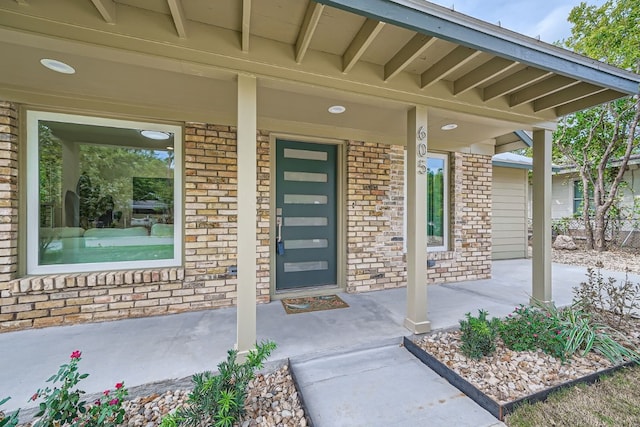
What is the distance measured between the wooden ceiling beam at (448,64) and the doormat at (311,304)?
8.53 feet

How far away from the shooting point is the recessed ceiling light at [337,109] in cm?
277

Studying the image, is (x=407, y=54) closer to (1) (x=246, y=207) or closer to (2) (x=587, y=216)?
(1) (x=246, y=207)

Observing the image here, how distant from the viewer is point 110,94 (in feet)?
8.47

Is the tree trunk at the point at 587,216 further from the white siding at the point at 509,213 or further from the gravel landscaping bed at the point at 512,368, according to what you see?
the gravel landscaping bed at the point at 512,368

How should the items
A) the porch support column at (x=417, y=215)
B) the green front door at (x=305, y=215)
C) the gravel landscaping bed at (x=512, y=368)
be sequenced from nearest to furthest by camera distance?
1. the gravel landscaping bed at (x=512, y=368)
2. the porch support column at (x=417, y=215)
3. the green front door at (x=305, y=215)

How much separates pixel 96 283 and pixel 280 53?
9.35ft

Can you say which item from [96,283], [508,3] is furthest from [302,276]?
[508,3]

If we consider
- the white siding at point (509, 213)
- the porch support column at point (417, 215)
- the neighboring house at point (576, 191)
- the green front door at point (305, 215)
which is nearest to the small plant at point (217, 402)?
the porch support column at point (417, 215)

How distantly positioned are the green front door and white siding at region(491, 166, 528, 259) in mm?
4574

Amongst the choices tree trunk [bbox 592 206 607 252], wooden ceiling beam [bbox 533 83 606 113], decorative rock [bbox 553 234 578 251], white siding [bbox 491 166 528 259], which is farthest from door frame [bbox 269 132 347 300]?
tree trunk [bbox 592 206 607 252]

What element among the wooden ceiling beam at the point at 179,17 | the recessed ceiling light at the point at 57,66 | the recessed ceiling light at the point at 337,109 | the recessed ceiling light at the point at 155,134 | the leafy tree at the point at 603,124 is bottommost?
the recessed ceiling light at the point at 155,134

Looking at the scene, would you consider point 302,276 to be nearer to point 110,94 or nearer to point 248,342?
point 248,342

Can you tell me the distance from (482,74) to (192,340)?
3540 mm

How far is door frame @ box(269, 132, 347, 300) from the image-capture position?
349cm
